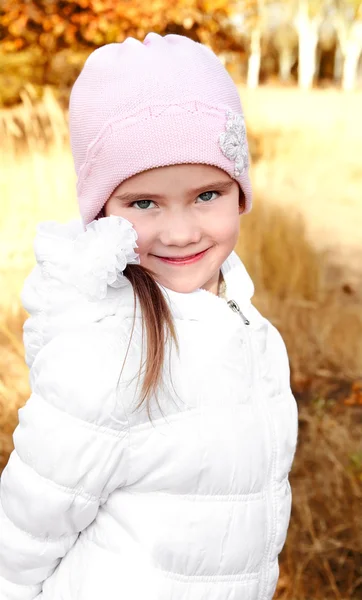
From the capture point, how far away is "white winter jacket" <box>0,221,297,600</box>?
131cm

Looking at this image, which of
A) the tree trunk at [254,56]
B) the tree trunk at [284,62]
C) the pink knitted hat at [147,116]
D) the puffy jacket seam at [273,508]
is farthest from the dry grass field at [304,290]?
the tree trunk at [284,62]

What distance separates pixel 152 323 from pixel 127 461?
0.86 feet

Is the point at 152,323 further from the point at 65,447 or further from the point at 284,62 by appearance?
the point at 284,62

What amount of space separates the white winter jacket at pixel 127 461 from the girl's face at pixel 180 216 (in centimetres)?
6

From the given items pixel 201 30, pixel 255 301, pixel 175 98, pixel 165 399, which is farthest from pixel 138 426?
pixel 201 30

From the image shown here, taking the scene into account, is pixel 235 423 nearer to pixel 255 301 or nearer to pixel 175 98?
pixel 175 98

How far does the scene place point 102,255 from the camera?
1312 mm

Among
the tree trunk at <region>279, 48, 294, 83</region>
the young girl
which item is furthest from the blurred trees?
the tree trunk at <region>279, 48, 294, 83</region>

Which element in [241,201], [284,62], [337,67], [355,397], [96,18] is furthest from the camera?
[337,67]

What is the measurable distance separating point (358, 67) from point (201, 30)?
13.5 meters

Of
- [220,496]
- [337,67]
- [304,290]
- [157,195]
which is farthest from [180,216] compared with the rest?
[337,67]

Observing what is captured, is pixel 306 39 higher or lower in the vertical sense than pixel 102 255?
lower

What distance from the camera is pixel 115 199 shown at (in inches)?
58.7

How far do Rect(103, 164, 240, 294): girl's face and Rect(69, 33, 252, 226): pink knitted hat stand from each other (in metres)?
0.03
